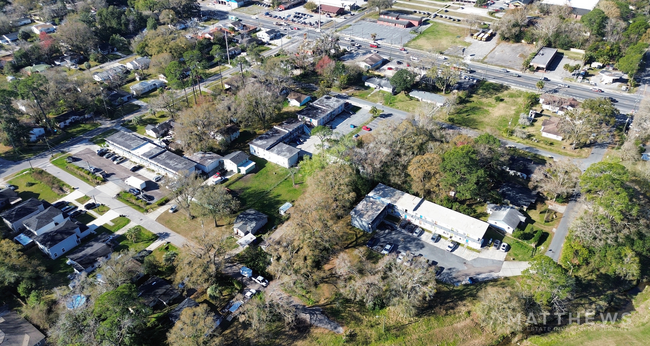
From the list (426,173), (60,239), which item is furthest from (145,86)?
(426,173)

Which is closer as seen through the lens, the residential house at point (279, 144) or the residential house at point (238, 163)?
the residential house at point (238, 163)

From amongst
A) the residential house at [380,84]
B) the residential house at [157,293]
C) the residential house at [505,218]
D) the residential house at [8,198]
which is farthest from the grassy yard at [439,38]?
the residential house at [8,198]

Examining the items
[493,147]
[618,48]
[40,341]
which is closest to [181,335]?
[40,341]

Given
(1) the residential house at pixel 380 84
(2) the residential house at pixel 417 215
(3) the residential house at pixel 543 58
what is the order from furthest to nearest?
(3) the residential house at pixel 543 58, (1) the residential house at pixel 380 84, (2) the residential house at pixel 417 215

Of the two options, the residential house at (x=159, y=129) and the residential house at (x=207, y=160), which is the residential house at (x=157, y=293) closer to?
the residential house at (x=207, y=160)

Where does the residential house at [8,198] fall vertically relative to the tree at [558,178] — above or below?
below

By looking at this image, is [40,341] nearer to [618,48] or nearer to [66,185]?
[66,185]
